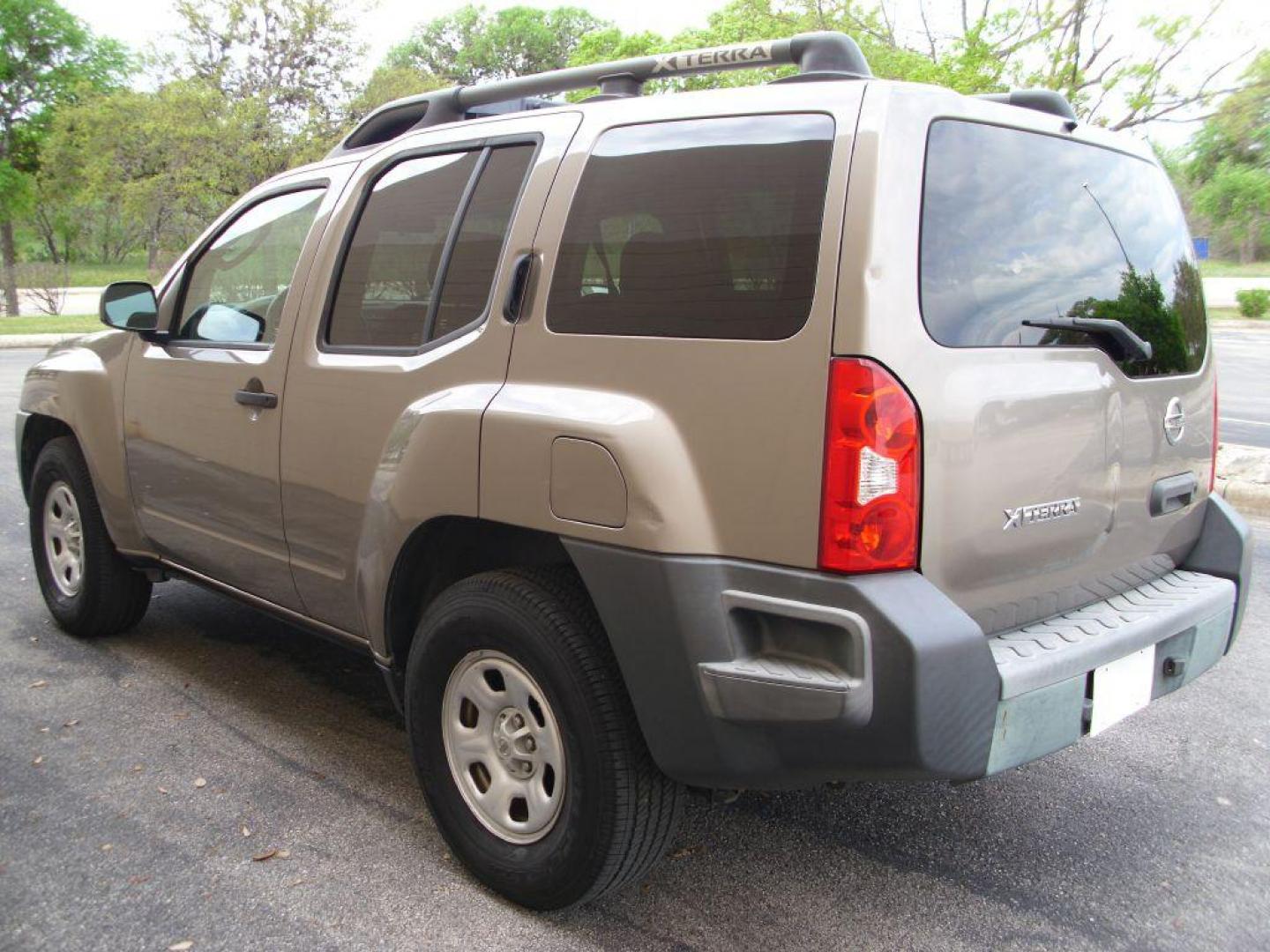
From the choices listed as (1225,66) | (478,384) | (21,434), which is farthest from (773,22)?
(478,384)

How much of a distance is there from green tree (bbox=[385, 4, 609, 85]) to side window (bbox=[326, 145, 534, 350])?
70.4m

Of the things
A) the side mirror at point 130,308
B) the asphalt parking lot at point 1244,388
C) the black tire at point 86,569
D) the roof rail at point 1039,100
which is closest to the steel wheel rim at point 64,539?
the black tire at point 86,569

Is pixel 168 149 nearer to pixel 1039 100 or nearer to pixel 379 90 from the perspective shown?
pixel 379 90

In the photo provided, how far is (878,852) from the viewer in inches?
118

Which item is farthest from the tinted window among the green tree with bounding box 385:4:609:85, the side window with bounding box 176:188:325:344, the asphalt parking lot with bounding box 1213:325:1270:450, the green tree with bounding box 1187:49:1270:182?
the green tree with bounding box 385:4:609:85

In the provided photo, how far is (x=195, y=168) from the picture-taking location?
1109 inches

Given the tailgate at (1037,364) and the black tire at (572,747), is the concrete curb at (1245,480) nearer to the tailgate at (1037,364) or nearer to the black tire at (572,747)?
the tailgate at (1037,364)

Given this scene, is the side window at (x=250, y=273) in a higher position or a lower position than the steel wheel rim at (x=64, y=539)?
higher

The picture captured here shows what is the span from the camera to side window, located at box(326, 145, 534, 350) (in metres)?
2.88

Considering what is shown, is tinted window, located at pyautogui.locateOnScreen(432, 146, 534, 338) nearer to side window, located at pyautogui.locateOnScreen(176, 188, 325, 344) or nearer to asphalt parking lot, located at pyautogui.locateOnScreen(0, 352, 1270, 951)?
side window, located at pyautogui.locateOnScreen(176, 188, 325, 344)

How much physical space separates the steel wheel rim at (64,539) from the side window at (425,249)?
1.98 metres

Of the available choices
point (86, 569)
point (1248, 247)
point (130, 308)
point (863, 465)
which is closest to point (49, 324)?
point (86, 569)

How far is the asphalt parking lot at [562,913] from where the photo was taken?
262cm

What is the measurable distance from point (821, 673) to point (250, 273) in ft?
8.49
